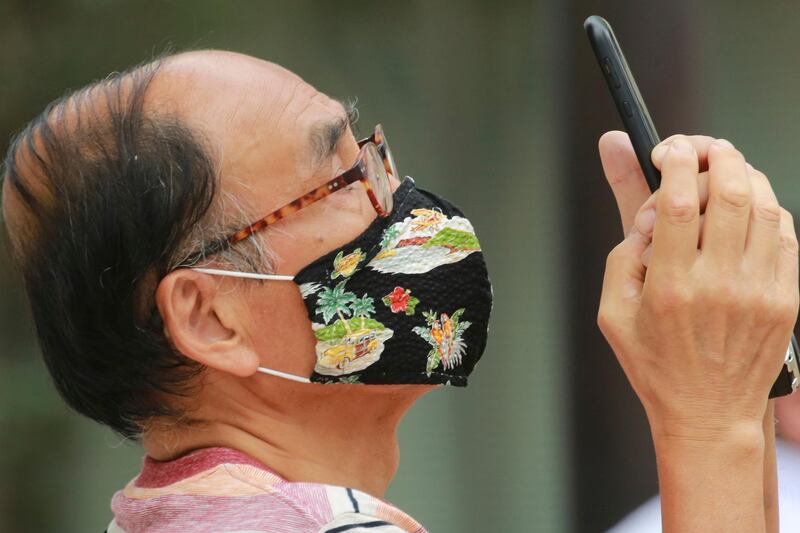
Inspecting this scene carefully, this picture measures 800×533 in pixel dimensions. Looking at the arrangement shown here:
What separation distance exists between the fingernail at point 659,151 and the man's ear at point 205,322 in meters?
0.69

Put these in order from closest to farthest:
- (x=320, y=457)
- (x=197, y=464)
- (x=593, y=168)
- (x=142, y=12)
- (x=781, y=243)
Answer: (x=781, y=243) → (x=197, y=464) → (x=320, y=457) → (x=593, y=168) → (x=142, y=12)

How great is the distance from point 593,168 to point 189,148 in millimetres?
2444

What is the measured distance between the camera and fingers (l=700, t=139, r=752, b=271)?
4.37 ft

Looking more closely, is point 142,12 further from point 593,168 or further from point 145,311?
point 145,311

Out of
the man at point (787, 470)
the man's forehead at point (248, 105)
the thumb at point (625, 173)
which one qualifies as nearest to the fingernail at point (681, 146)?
the thumb at point (625, 173)

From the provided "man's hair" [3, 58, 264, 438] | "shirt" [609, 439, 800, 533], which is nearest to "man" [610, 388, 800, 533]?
"shirt" [609, 439, 800, 533]

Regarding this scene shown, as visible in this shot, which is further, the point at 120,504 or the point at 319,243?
the point at 319,243

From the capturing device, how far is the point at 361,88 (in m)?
4.36

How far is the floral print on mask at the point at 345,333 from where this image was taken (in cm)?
170

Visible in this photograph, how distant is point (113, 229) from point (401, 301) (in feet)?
1.61

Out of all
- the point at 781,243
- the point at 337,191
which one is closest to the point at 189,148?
the point at 337,191

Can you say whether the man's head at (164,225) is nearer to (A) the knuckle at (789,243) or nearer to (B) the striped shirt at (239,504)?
(B) the striped shirt at (239,504)

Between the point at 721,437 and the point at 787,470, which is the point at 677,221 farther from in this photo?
the point at 787,470

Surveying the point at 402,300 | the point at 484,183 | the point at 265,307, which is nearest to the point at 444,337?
the point at 402,300
